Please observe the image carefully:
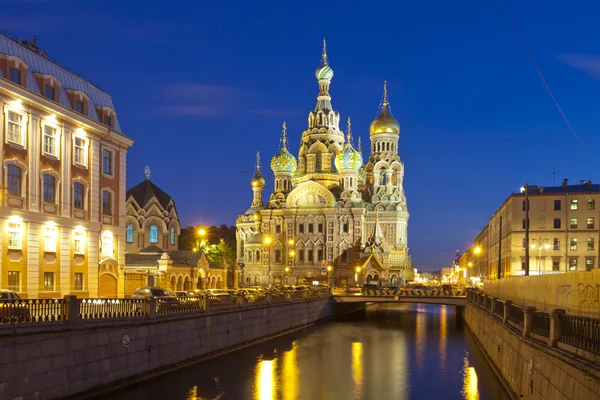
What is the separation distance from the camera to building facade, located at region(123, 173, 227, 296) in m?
55.6

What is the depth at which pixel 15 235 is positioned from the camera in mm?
33688

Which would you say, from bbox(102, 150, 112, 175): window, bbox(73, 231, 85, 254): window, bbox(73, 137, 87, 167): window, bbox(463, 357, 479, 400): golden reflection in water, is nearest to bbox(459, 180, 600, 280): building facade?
bbox(463, 357, 479, 400): golden reflection in water

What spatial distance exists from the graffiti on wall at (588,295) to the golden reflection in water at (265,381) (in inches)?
525

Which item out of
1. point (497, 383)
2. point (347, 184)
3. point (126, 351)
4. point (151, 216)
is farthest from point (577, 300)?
point (347, 184)

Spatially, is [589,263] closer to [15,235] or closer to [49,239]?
[49,239]

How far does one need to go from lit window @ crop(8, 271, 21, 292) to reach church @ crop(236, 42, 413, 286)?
60.4 m

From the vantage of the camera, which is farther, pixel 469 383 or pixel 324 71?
pixel 324 71

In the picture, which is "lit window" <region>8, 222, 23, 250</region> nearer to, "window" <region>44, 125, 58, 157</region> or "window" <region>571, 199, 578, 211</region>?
"window" <region>44, 125, 58, 157</region>

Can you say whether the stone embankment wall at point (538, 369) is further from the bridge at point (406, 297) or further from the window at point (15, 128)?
the bridge at point (406, 297)

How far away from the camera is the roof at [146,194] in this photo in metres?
79.6

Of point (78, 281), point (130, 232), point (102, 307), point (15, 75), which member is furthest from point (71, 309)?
point (130, 232)

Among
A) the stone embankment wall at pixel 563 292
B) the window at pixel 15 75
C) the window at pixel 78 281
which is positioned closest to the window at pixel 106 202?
the window at pixel 78 281

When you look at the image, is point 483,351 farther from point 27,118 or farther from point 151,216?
point 151,216

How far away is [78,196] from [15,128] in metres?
6.94
